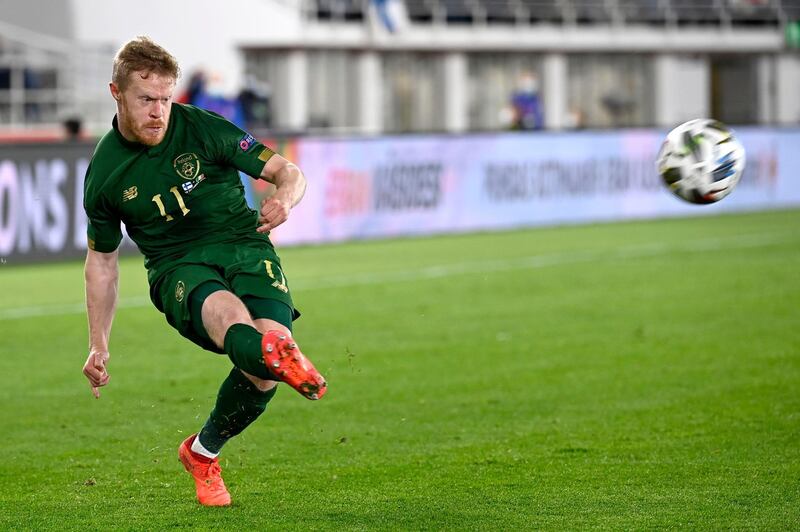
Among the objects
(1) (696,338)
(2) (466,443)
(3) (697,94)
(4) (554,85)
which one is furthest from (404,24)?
(2) (466,443)

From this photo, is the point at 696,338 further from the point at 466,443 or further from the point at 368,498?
the point at 368,498

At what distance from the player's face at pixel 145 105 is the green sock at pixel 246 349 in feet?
2.78

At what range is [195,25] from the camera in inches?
1406

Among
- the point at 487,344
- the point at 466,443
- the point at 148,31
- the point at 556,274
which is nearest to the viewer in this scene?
the point at 466,443

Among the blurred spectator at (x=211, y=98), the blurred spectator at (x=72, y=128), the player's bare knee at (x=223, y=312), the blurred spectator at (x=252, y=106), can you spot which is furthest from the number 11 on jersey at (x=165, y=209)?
the blurred spectator at (x=252, y=106)

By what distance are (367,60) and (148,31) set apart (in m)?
10.7

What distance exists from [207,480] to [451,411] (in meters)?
2.62

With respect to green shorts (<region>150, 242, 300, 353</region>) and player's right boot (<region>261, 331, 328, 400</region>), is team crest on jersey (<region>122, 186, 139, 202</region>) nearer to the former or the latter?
green shorts (<region>150, 242, 300, 353</region>)

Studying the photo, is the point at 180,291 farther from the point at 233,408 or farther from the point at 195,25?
the point at 195,25

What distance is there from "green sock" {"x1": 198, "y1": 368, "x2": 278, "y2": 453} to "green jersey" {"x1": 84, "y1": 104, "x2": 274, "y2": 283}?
55cm

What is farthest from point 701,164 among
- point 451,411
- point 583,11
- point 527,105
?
point 583,11

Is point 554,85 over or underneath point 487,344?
over

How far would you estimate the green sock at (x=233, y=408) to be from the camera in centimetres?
592

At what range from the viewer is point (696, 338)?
37.5ft
